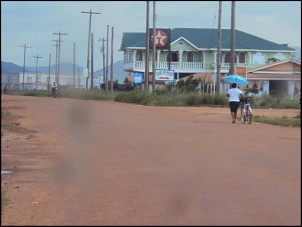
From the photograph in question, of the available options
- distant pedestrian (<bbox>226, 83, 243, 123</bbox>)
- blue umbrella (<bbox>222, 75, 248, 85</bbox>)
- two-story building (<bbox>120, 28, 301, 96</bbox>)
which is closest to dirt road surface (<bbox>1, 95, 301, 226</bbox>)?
blue umbrella (<bbox>222, 75, 248, 85</bbox>)

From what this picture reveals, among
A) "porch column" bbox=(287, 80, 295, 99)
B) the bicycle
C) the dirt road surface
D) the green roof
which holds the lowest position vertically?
the dirt road surface

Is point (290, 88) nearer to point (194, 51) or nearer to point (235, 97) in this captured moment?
point (235, 97)

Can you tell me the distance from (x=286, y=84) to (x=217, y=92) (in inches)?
1034

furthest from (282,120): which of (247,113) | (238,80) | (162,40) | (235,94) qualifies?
(162,40)

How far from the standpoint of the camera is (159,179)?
6242 mm

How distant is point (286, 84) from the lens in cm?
336

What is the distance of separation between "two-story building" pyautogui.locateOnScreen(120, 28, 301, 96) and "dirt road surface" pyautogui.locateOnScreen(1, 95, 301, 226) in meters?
1.22

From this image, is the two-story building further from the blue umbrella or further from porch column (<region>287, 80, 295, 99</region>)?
porch column (<region>287, 80, 295, 99</region>)

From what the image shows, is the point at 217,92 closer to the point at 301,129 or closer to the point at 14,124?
the point at 14,124

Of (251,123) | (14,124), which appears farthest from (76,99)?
(14,124)

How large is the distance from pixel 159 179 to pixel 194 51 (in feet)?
26.4

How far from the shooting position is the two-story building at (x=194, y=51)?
10427 millimetres

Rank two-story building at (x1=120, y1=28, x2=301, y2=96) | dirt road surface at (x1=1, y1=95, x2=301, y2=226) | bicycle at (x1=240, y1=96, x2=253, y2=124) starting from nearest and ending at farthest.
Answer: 1. dirt road surface at (x1=1, y1=95, x2=301, y2=226)
2. bicycle at (x1=240, y1=96, x2=253, y2=124)
3. two-story building at (x1=120, y1=28, x2=301, y2=96)

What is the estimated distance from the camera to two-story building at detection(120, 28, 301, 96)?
1043cm
